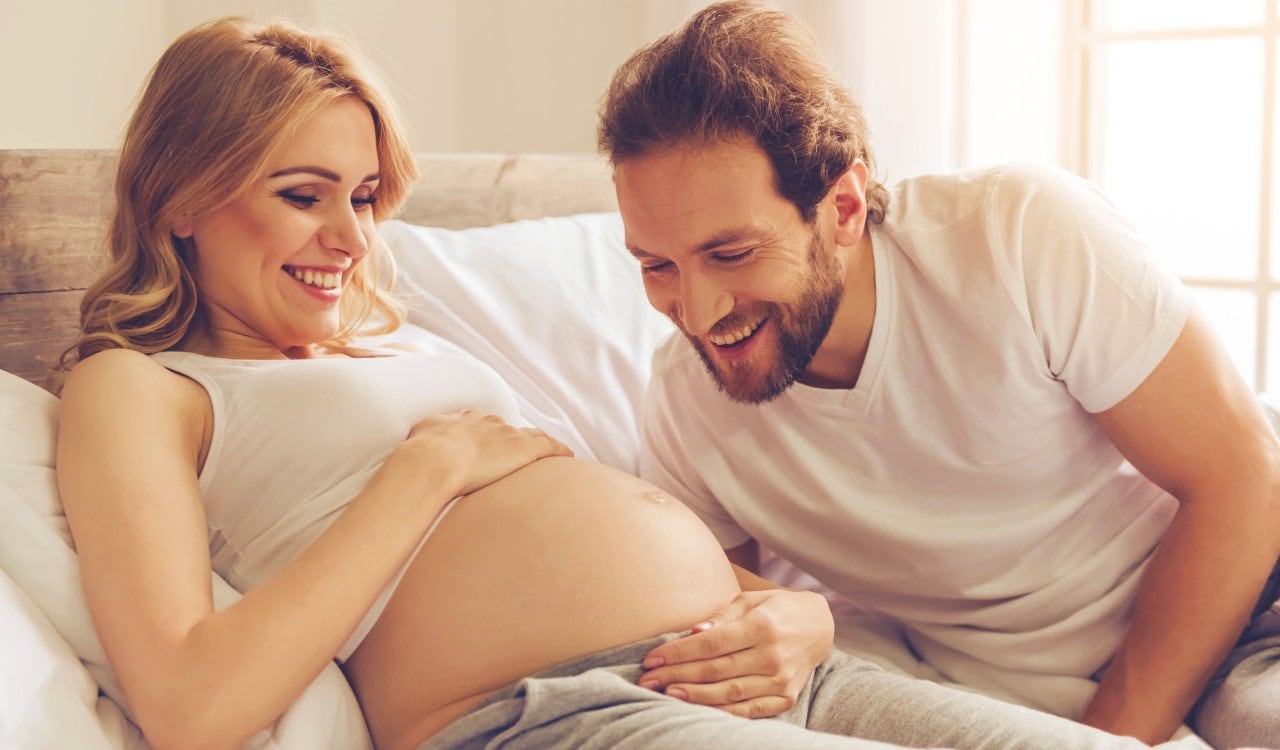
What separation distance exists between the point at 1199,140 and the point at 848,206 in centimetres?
140

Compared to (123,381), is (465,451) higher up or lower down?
lower down

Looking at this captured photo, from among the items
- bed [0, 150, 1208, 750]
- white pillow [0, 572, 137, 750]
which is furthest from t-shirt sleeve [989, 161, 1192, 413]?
white pillow [0, 572, 137, 750]

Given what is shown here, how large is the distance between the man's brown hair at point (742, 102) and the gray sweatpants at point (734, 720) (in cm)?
52

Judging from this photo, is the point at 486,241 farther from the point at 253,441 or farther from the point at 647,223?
the point at 253,441

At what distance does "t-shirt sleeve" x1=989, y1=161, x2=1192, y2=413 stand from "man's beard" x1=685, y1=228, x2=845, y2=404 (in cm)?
19

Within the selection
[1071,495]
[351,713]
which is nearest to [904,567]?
[1071,495]

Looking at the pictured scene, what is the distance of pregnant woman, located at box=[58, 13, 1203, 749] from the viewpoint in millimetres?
944

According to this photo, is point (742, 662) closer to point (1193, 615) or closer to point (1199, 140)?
point (1193, 615)

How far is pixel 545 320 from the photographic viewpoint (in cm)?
165

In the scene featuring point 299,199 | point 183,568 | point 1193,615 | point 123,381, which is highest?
point 299,199

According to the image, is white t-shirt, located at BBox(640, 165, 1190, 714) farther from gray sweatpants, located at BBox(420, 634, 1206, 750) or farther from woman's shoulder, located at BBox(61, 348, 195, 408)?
woman's shoulder, located at BBox(61, 348, 195, 408)

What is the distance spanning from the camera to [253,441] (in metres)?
1.14

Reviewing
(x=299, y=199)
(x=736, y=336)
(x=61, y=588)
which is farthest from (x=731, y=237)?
(x=61, y=588)

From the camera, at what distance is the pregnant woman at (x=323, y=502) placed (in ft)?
3.10
